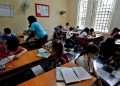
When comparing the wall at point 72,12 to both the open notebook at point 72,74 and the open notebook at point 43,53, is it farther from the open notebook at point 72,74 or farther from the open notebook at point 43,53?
the open notebook at point 72,74

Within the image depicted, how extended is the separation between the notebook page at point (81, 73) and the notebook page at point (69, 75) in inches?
1.9

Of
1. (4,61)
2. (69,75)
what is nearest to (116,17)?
(69,75)

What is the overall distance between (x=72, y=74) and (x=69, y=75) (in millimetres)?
42

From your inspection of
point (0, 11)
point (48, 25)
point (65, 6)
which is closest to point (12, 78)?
point (0, 11)

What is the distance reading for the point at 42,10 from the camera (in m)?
5.46

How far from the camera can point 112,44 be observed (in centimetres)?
273

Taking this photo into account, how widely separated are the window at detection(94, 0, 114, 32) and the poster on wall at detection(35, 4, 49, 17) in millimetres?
2486

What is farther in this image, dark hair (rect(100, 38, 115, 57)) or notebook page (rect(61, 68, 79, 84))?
dark hair (rect(100, 38, 115, 57))

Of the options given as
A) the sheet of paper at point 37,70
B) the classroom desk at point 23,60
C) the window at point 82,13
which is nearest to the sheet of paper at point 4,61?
the classroom desk at point 23,60

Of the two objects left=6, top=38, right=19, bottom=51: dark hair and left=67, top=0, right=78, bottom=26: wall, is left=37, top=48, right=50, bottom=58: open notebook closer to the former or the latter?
left=6, top=38, right=19, bottom=51: dark hair

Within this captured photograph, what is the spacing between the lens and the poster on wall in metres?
5.28

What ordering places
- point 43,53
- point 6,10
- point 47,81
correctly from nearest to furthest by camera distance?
point 47,81, point 43,53, point 6,10

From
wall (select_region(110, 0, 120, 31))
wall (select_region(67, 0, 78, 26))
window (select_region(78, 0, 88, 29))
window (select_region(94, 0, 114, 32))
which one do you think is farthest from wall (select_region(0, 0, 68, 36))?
wall (select_region(110, 0, 120, 31))

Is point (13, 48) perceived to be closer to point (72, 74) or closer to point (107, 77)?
point (72, 74)
